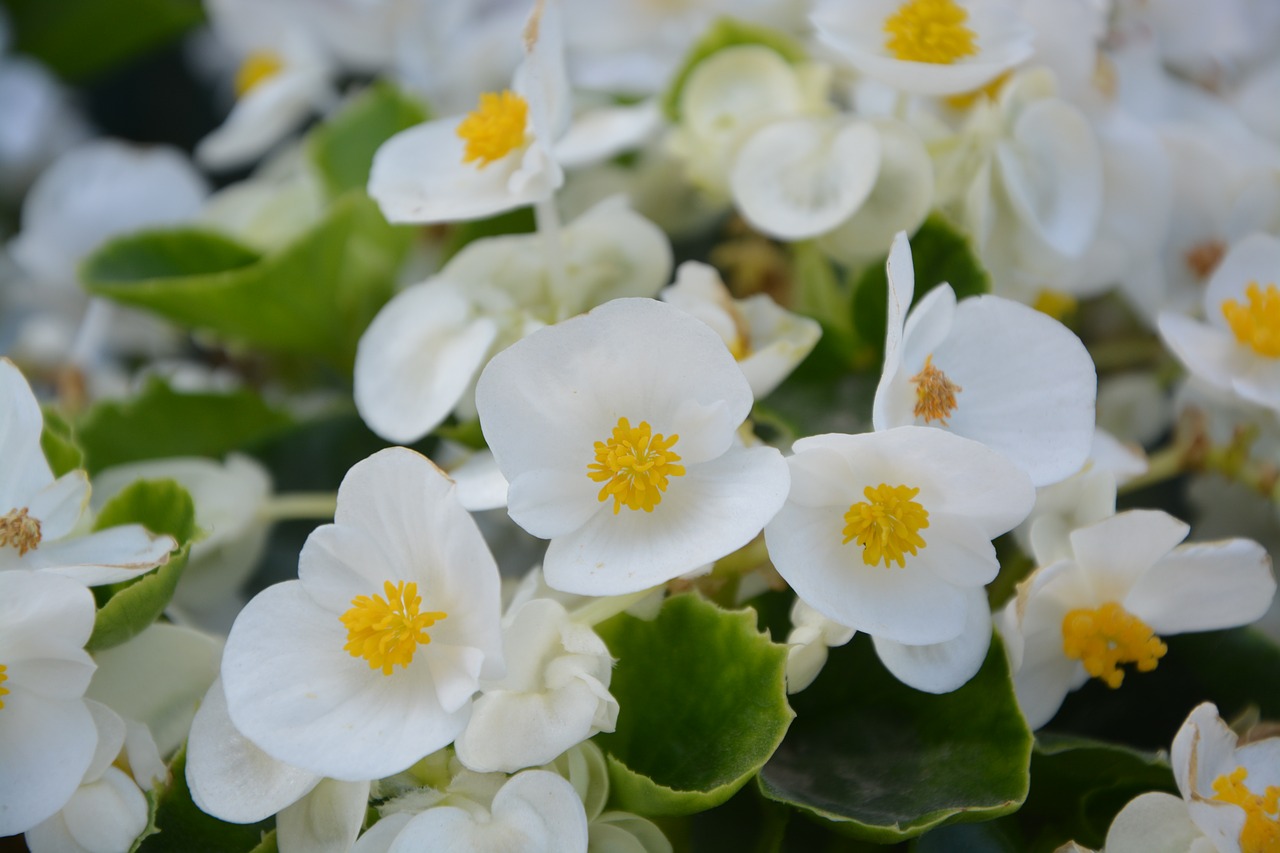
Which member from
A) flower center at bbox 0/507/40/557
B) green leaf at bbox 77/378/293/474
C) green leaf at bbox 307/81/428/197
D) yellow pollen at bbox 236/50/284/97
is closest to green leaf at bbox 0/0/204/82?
yellow pollen at bbox 236/50/284/97

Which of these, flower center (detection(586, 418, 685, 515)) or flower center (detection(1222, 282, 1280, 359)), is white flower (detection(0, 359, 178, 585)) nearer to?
flower center (detection(586, 418, 685, 515))

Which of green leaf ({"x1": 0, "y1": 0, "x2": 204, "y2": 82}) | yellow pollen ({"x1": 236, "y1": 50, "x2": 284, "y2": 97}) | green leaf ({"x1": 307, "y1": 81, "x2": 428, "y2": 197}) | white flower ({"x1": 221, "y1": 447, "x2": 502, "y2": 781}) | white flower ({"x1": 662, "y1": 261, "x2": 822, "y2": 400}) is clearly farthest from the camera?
green leaf ({"x1": 0, "y1": 0, "x2": 204, "y2": 82})

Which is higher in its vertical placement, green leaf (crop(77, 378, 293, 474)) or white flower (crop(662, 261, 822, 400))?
white flower (crop(662, 261, 822, 400))

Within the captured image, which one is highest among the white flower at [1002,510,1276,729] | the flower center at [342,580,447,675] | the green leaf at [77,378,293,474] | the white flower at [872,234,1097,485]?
the white flower at [872,234,1097,485]

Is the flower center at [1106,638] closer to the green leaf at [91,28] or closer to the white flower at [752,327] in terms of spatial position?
the white flower at [752,327]

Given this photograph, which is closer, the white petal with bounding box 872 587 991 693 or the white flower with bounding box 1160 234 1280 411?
the white petal with bounding box 872 587 991 693

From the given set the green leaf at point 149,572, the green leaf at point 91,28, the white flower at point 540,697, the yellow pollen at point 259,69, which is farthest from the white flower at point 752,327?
the green leaf at point 91,28

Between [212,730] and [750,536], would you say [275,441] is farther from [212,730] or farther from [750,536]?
[750,536]
